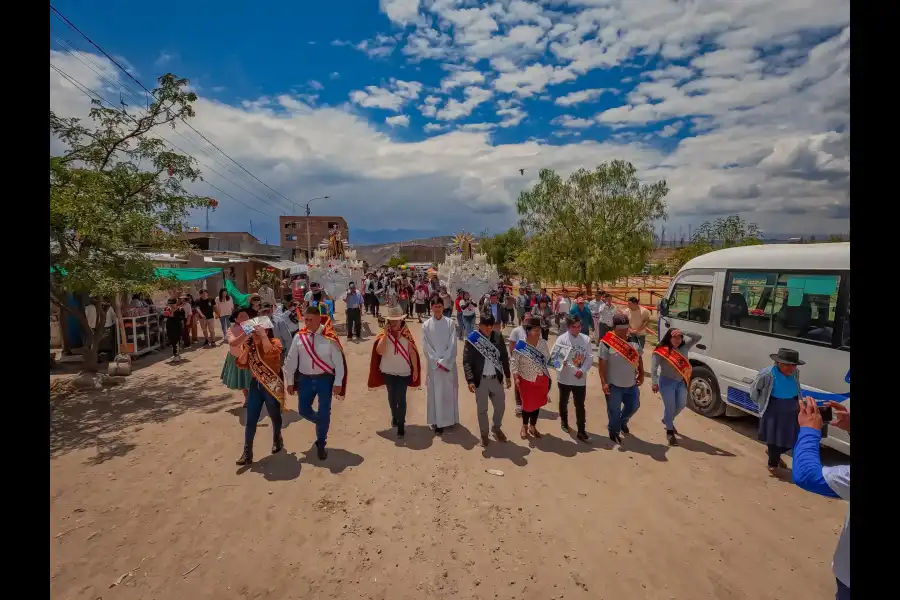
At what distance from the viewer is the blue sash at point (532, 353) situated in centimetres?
606

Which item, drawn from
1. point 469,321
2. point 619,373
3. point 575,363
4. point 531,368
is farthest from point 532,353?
point 469,321

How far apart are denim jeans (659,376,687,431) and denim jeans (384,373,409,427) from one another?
138 inches

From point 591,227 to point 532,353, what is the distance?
1588cm

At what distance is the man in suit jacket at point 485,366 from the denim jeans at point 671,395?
212 cm

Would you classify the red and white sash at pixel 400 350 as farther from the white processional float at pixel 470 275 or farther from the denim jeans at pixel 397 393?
the white processional float at pixel 470 275

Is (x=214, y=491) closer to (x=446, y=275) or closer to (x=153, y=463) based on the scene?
(x=153, y=463)

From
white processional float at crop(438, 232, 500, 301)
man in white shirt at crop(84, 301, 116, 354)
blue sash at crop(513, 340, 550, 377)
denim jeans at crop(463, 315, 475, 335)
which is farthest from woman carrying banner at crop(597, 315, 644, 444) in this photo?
man in white shirt at crop(84, 301, 116, 354)

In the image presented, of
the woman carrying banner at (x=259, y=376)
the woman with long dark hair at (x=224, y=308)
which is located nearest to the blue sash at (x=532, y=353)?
the woman carrying banner at (x=259, y=376)

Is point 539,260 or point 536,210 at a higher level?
point 536,210

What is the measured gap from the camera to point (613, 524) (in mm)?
4297

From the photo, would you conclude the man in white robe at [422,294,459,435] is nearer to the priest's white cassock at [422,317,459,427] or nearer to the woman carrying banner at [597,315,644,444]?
the priest's white cassock at [422,317,459,427]

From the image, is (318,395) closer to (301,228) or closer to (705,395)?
(705,395)

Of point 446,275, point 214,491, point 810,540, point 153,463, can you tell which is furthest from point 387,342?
point 446,275
